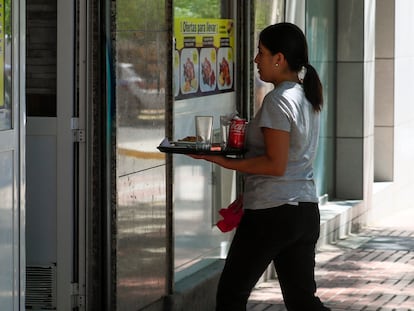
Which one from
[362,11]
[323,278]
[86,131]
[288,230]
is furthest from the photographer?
[362,11]

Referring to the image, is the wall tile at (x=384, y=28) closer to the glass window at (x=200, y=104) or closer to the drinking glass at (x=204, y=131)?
the glass window at (x=200, y=104)

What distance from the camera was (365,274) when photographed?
32.2ft

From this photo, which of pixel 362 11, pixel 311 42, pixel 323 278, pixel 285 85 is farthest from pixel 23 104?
pixel 362 11

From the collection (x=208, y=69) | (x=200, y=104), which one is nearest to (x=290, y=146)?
(x=200, y=104)

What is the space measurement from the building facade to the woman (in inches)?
43.3

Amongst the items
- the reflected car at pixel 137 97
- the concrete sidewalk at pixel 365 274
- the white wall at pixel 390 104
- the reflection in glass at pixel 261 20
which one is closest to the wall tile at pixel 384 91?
the white wall at pixel 390 104

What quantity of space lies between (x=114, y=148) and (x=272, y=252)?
5.06ft

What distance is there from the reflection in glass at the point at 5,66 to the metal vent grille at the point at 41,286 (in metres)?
1.39

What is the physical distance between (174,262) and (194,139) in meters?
2.09

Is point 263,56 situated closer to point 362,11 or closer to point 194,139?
point 194,139

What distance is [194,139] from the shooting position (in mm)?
5633

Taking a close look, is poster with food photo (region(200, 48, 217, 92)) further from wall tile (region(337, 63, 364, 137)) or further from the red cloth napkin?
wall tile (region(337, 63, 364, 137))

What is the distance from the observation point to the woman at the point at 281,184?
5305mm

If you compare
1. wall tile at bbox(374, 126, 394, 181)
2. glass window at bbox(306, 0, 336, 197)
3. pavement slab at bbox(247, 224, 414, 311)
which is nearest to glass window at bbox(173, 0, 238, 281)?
pavement slab at bbox(247, 224, 414, 311)
